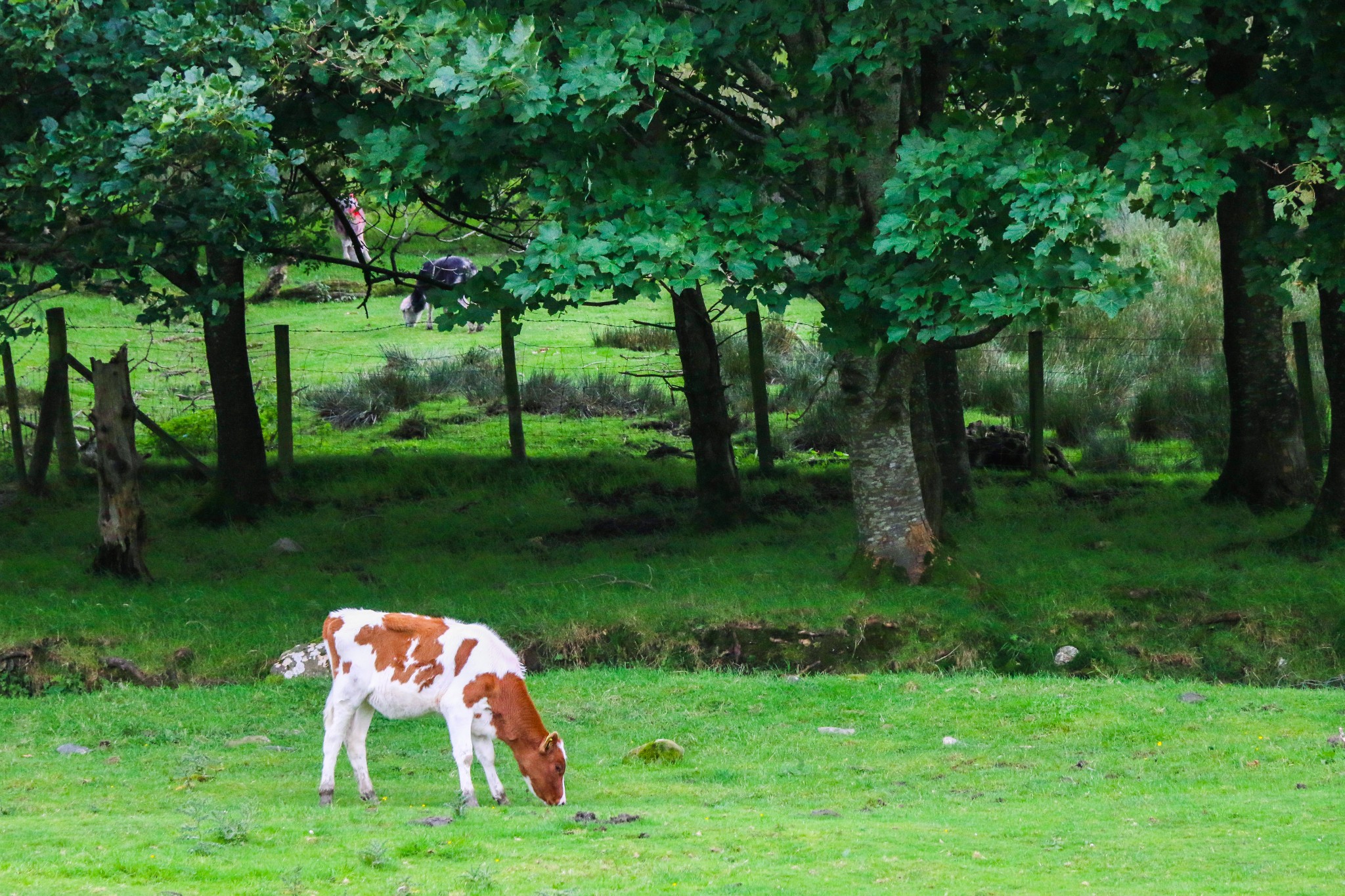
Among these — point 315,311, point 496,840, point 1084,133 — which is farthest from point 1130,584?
point 315,311

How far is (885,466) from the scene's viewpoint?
47.7 ft

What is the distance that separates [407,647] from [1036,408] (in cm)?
1388

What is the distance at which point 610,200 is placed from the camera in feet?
40.7

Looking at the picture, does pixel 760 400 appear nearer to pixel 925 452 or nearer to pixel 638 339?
pixel 925 452

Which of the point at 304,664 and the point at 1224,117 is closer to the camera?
the point at 1224,117

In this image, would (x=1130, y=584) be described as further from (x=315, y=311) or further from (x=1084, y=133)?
(x=315, y=311)

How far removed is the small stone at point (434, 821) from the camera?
7.71 metres

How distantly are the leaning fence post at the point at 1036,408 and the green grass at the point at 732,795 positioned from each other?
861 cm

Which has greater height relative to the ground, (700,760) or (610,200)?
(610,200)

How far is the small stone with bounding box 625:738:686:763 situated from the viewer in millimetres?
10258

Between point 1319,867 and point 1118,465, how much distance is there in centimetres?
1594

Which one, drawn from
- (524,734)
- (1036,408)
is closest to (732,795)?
(524,734)

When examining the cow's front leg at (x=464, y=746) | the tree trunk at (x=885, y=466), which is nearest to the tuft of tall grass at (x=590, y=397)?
the tree trunk at (x=885, y=466)

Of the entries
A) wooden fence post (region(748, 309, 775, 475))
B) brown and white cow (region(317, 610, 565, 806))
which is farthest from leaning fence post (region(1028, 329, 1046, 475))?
brown and white cow (region(317, 610, 565, 806))
